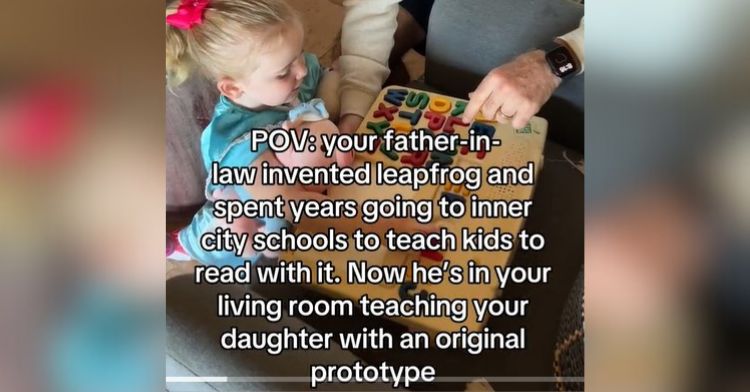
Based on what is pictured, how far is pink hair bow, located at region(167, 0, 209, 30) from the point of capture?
632 mm

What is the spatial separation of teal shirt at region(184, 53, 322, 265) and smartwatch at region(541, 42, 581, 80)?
8.0 inches

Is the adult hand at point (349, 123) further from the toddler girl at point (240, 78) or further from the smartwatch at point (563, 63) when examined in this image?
the smartwatch at point (563, 63)

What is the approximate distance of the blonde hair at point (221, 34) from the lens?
622 mm

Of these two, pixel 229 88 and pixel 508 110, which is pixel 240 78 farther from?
pixel 508 110

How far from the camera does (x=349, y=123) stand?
0.64m

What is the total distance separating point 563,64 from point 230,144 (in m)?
0.30

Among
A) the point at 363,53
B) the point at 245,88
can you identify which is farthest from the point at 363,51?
the point at 245,88

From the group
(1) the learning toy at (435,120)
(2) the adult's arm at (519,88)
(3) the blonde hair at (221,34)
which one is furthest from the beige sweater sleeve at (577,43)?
(3) the blonde hair at (221,34)

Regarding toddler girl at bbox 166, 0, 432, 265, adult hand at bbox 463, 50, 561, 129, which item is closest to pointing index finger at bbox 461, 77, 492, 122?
adult hand at bbox 463, 50, 561, 129

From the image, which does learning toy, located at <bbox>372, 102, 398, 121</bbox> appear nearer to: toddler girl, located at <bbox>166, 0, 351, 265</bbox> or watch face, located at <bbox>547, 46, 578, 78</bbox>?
toddler girl, located at <bbox>166, 0, 351, 265</bbox>
